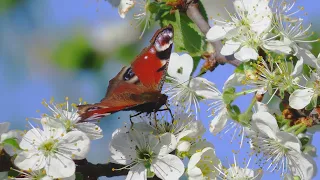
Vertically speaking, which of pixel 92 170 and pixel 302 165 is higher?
pixel 92 170

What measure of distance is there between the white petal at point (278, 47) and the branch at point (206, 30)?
16 cm

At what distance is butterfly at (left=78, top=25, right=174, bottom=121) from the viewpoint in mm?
1991

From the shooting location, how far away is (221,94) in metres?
2.11

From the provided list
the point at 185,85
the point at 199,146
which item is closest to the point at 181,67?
the point at 185,85

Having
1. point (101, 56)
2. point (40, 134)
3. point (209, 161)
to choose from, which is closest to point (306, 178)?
point (209, 161)

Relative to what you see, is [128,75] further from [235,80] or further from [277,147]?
[277,147]

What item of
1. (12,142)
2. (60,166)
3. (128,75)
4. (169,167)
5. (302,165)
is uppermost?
(128,75)

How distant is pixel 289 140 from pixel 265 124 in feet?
0.26

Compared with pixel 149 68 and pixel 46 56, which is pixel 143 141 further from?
pixel 46 56

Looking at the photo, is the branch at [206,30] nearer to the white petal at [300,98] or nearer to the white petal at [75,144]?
the white petal at [300,98]

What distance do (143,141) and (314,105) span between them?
1.51ft

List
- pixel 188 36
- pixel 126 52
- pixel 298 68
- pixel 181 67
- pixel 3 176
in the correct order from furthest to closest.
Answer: pixel 126 52
pixel 188 36
pixel 181 67
pixel 298 68
pixel 3 176

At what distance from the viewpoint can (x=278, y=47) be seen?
6.53ft

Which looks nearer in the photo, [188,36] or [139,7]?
[188,36]
